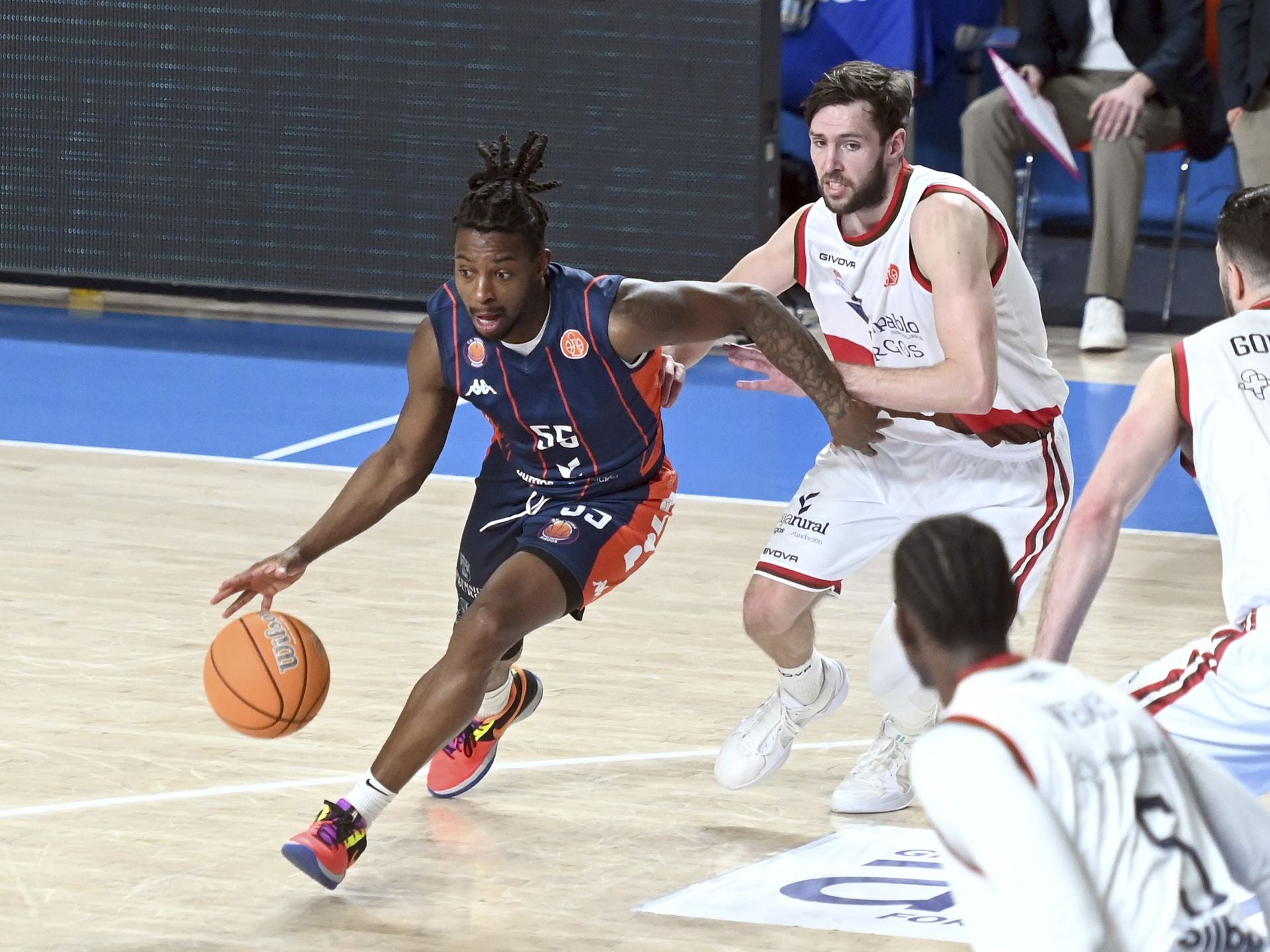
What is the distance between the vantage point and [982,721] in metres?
2.23

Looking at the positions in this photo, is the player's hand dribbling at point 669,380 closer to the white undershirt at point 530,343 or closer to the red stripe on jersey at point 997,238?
the white undershirt at point 530,343

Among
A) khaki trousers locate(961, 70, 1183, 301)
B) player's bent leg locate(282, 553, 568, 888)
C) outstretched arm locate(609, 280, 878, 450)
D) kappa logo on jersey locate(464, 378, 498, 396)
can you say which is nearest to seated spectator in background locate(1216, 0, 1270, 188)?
→ khaki trousers locate(961, 70, 1183, 301)

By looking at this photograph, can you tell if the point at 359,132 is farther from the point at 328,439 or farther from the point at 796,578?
the point at 796,578

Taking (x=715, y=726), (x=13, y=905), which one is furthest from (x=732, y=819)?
(x=13, y=905)

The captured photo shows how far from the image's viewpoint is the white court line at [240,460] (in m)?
7.58

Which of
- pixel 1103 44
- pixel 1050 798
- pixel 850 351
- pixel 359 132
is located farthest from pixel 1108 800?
pixel 359 132

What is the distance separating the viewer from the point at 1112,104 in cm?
991

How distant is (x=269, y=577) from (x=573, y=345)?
0.84 metres

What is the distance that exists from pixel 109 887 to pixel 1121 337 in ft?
23.9

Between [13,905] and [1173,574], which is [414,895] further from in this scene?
[1173,574]

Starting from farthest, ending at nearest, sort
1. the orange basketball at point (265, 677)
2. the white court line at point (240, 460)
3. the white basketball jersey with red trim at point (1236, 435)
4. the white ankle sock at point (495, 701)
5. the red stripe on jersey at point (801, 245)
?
the white court line at point (240, 460) → the red stripe on jersey at point (801, 245) → the white ankle sock at point (495, 701) → the orange basketball at point (265, 677) → the white basketball jersey with red trim at point (1236, 435)

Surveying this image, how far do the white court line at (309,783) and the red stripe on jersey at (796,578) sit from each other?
543 mm

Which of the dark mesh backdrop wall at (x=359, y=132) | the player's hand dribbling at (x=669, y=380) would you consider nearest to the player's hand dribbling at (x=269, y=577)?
the player's hand dribbling at (x=669, y=380)

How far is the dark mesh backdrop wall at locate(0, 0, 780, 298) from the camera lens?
33.1 feet
